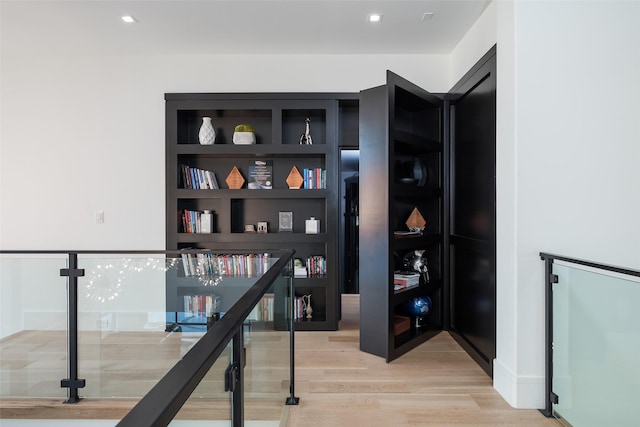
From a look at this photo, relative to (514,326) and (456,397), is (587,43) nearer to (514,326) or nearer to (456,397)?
(514,326)

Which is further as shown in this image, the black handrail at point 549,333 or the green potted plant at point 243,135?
the green potted plant at point 243,135

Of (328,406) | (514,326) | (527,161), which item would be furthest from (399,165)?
(328,406)

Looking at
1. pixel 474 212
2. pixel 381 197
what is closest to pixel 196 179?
pixel 381 197

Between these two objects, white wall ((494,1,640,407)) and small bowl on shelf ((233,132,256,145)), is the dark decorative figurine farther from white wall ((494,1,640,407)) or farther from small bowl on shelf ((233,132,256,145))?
white wall ((494,1,640,407))

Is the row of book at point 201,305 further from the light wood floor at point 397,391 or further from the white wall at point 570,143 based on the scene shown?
the white wall at point 570,143

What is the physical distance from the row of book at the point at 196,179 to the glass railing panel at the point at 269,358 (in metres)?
2.02

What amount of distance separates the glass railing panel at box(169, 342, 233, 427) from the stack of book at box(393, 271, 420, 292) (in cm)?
236

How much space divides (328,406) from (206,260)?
1.67 meters

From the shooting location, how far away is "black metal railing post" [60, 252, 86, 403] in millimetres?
2605

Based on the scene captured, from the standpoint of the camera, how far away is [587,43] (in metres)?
2.21

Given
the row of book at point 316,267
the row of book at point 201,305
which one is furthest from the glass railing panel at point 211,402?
the row of book at point 316,267

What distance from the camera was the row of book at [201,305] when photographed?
3473 mm

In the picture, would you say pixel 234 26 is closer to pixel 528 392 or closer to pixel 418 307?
pixel 418 307

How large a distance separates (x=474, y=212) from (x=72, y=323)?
317 cm
